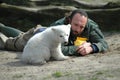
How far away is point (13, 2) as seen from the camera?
12195 mm

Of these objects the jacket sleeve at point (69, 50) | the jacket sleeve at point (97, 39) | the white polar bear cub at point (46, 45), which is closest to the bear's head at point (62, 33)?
the white polar bear cub at point (46, 45)

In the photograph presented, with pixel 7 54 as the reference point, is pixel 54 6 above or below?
above

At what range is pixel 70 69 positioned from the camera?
6.57 meters

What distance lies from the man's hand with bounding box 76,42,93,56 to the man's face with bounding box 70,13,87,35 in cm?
29

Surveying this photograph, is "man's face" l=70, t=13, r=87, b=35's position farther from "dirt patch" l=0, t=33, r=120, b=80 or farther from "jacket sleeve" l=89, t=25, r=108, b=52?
"dirt patch" l=0, t=33, r=120, b=80

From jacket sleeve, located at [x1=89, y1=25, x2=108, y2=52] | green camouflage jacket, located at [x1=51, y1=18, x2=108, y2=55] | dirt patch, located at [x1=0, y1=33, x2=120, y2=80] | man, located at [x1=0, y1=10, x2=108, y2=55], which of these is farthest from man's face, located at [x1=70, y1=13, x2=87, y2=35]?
dirt patch, located at [x1=0, y1=33, x2=120, y2=80]

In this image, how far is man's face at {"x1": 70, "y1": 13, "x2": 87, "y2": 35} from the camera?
24.7 ft

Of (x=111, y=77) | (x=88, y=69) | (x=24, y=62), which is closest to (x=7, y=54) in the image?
(x=24, y=62)

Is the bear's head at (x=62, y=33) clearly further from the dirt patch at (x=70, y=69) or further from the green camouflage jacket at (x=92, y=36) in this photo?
the green camouflage jacket at (x=92, y=36)

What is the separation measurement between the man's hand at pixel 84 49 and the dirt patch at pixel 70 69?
10cm

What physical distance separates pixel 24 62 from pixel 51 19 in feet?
14.0

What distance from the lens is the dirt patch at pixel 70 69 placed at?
5.92m

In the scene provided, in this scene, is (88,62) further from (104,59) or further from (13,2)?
(13,2)

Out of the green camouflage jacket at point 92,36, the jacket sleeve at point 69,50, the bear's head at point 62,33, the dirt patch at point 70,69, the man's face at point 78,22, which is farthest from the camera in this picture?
the green camouflage jacket at point 92,36
